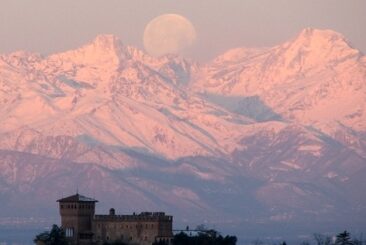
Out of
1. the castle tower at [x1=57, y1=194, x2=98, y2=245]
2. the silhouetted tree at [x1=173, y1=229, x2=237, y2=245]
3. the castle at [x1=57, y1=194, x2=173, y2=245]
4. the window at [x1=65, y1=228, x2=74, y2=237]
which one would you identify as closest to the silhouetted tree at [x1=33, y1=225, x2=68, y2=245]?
the window at [x1=65, y1=228, x2=74, y2=237]

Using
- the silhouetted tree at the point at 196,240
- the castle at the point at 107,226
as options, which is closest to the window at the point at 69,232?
the castle at the point at 107,226

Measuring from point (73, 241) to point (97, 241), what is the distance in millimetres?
2559

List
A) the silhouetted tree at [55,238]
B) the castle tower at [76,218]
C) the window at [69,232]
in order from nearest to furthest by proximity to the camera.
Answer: the silhouetted tree at [55,238]
the window at [69,232]
the castle tower at [76,218]

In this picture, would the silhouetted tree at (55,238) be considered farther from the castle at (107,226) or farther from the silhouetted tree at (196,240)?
the silhouetted tree at (196,240)

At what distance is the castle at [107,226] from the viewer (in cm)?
19550

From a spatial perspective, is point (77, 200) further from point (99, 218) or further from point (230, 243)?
point (230, 243)

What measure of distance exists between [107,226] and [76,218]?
3246 millimetres

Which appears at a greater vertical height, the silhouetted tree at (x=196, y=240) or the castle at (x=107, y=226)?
the castle at (x=107, y=226)

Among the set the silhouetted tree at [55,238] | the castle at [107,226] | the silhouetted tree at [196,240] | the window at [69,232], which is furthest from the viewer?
the window at [69,232]

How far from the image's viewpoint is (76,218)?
645 feet

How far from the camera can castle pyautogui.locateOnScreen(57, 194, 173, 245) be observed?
195500 mm

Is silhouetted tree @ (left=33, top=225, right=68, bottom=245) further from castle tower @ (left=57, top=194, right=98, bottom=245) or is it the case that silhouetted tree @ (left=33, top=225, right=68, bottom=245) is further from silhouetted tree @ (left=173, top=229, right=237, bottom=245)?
silhouetted tree @ (left=173, top=229, right=237, bottom=245)

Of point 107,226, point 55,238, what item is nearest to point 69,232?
point 107,226

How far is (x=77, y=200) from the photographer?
19738 cm
